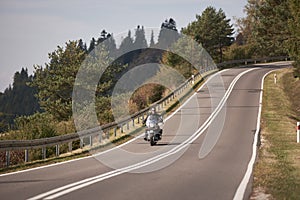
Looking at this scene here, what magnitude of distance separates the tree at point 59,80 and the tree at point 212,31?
2811cm

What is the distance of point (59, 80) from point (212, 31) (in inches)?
1398

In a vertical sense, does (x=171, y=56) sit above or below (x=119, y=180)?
above

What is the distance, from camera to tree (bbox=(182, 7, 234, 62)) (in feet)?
274

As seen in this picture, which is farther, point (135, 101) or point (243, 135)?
point (135, 101)

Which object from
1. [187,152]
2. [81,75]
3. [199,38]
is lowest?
[187,152]

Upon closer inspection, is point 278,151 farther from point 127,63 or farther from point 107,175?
point 127,63

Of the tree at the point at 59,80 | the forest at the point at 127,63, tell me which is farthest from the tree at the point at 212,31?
the tree at the point at 59,80

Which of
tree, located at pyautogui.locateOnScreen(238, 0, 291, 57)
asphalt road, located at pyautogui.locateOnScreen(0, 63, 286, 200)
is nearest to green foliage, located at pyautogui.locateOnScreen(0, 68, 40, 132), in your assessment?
tree, located at pyautogui.locateOnScreen(238, 0, 291, 57)

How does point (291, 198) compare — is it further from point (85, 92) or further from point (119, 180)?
point (85, 92)

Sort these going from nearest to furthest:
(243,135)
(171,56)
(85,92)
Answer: (243,135) → (85,92) → (171,56)

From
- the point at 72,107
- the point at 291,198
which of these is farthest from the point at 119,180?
the point at 72,107

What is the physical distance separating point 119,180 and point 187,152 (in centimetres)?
723

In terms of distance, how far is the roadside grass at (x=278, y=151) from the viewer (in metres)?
10.5

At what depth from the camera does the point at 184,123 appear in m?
29.7
